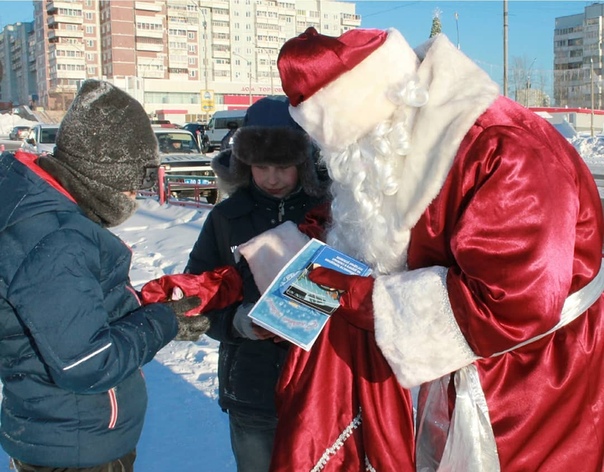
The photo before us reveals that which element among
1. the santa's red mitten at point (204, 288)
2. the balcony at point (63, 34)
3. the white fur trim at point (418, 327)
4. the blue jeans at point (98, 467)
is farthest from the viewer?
the balcony at point (63, 34)

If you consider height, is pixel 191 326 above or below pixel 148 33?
below

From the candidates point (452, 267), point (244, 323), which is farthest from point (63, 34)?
point (452, 267)

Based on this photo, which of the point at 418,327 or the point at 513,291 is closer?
the point at 513,291

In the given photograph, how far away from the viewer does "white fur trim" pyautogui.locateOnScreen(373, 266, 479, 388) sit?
158cm

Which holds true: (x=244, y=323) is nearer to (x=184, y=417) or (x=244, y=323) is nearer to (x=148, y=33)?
(x=184, y=417)

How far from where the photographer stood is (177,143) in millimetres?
14828

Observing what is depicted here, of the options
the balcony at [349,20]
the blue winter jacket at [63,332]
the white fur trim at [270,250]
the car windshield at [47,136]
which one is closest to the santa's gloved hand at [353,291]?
the white fur trim at [270,250]

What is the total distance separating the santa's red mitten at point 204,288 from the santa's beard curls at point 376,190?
0.67 m

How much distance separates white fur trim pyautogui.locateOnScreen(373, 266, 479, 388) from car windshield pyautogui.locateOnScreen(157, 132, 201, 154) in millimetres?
13245

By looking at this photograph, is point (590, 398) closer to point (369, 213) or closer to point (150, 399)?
point (369, 213)

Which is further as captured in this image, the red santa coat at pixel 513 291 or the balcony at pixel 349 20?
the balcony at pixel 349 20

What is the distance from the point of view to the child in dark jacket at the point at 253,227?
241 cm

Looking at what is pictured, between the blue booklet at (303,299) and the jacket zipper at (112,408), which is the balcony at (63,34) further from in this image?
the blue booklet at (303,299)

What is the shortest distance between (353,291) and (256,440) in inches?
Result: 40.2
